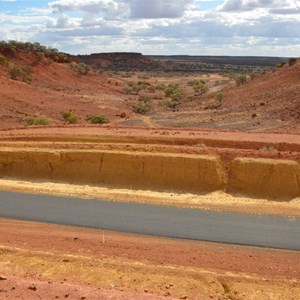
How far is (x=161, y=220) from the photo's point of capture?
1997 centimetres

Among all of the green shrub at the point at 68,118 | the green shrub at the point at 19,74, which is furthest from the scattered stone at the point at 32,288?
the green shrub at the point at 19,74

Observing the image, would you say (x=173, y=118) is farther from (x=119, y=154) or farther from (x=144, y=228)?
(x=144, y=228)

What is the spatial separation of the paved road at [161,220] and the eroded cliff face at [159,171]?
267 centimetres

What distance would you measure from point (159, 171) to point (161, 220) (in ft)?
16.4

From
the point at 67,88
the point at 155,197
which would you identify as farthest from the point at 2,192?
the point at 67,88

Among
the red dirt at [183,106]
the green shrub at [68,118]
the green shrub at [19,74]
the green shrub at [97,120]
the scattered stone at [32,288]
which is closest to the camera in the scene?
the scattered stone at [32,288]

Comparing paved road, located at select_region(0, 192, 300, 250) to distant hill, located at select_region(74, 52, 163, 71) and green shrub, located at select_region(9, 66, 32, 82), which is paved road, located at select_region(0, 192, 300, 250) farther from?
distant hill, located at select_region(74, 52, 163, 71)

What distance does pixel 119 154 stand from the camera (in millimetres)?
25484

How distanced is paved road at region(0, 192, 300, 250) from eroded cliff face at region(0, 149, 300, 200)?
2.67 metres

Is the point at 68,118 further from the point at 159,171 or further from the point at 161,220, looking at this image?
the point at 161,220

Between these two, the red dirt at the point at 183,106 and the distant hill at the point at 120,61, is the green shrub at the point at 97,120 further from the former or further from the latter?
the distant hill at the point at 120,61

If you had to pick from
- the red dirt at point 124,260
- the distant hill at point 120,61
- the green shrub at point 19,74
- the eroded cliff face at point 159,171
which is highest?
the distant hill at point 120,61

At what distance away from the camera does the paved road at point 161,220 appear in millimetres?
18188

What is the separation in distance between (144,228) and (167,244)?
199cm
